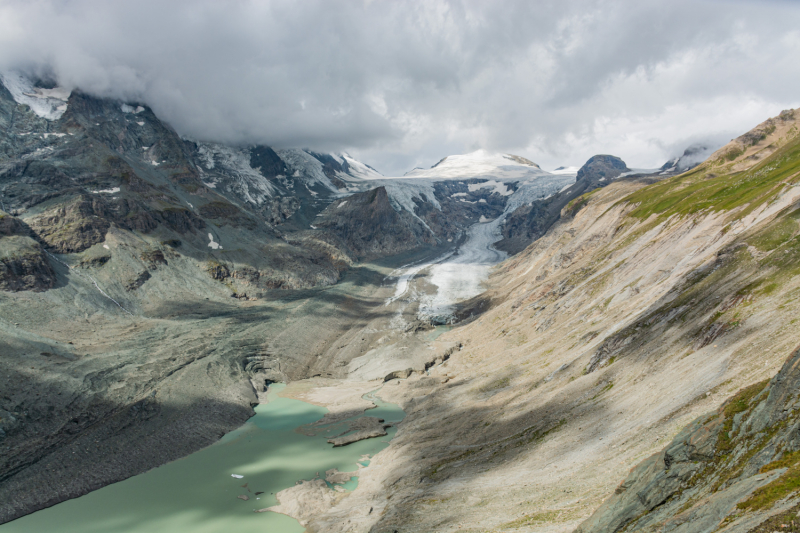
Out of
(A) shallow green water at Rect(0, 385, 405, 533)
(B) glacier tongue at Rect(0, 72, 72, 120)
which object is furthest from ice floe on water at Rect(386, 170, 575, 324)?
(B) glacier tongue at Rect(0, 72, 72, 120)

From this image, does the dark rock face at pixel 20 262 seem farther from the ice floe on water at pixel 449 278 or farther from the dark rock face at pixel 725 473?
the dark rock face at pixel 725 473

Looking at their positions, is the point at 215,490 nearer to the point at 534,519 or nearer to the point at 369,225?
the point at 534,519

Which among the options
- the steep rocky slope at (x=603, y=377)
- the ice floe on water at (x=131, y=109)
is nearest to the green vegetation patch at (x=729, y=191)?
the steep rocky slope at (x=603, y=377)

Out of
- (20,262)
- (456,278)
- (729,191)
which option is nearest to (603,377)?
(729,191)

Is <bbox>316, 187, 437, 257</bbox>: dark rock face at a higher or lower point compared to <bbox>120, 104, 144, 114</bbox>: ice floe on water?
lower

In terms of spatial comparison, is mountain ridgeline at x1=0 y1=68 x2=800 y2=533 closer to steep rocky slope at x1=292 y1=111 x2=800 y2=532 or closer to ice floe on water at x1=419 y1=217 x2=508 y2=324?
steep rocky slope at x1=292 y1=111 x2=800 y2=532

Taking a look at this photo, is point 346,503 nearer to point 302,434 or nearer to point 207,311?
point 302,434
